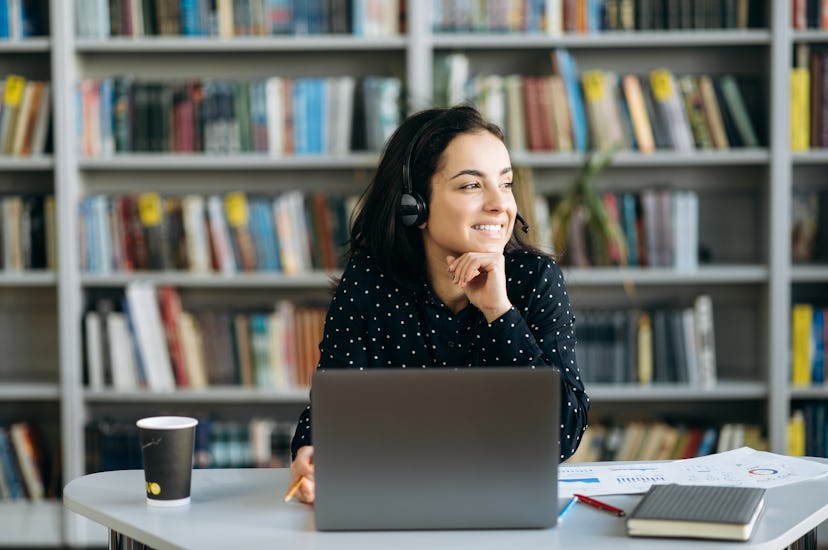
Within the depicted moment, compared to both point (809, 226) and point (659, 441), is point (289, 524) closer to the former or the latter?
point (659, 441)

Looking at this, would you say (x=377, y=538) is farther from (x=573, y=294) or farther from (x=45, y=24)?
(x=45, y=24)

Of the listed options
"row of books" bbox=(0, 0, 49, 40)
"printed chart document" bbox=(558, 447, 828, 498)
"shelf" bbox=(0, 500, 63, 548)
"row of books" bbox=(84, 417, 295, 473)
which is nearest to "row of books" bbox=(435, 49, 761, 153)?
"row of books" bbox=(84, 417, 295, 473)

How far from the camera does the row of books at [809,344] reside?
316 centimetres

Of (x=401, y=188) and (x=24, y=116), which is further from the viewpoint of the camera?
(x=24, y=116)

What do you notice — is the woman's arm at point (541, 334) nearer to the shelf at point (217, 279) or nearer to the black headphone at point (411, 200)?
the black headphone at point (411, 200)

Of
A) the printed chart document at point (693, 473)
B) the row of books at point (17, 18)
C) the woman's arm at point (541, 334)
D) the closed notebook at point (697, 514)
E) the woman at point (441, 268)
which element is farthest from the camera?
the row of books at point (17, 18)

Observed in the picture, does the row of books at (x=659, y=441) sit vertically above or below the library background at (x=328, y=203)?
below

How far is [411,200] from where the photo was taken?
1.80m

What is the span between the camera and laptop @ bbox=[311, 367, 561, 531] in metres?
1.19

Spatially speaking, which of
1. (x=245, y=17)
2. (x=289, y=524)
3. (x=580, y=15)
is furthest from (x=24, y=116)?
(x=289, y=524)

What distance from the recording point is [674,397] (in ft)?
10.4

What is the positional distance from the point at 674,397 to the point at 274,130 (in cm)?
148

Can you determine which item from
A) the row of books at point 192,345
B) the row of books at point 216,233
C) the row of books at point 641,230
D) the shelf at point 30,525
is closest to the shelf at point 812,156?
the row of books at point 641,230

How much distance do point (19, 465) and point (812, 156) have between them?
104 inches
